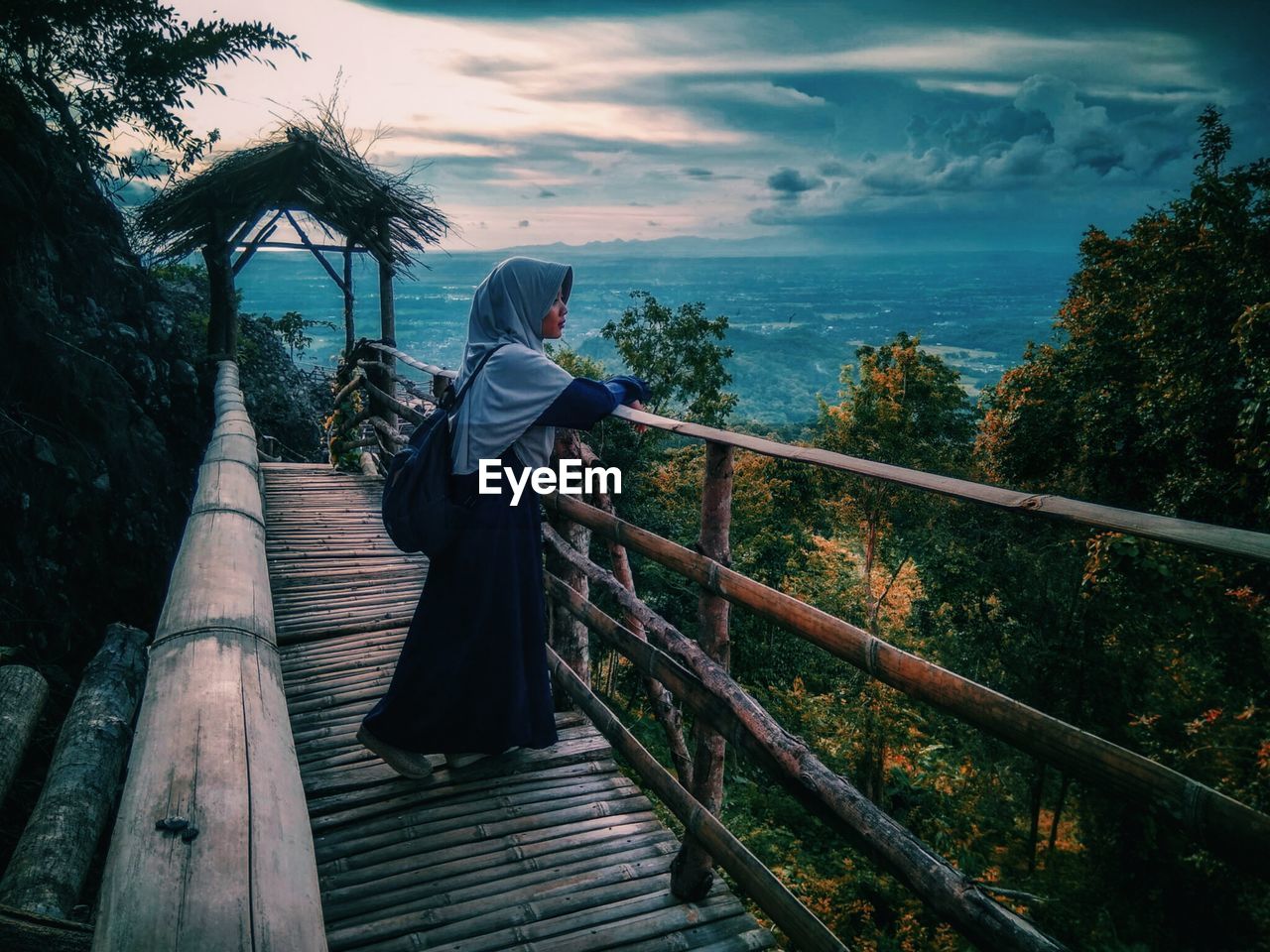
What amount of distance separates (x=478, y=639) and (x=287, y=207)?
31.8ft

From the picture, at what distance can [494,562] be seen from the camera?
2531 millimetres

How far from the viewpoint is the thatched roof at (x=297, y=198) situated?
9195 millimetres

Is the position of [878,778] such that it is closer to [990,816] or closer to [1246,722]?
[990,816]

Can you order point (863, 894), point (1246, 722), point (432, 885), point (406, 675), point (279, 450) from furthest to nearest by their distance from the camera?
point (863, 894) → point (279, 450) → point (1246, 722) → point (406, 675) → point (432, 885)

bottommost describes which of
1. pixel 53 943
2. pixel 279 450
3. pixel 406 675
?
pixel 279 450

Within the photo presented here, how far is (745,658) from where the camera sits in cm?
1958

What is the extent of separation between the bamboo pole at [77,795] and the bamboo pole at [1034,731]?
1622 mm

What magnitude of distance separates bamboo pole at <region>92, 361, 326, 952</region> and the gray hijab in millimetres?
840

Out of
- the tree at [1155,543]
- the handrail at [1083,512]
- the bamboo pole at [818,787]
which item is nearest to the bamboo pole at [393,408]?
the bamboo pole at [818,787]

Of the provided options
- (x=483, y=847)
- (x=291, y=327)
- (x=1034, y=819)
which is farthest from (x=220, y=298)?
(x=1034, y=819)

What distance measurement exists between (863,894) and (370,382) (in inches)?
492

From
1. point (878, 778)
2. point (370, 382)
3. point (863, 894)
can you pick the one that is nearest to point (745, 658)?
point (878, 778)

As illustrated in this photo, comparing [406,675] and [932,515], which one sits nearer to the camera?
[406,675]

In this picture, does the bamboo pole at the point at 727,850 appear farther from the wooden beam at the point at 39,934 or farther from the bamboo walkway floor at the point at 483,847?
the wooden beam at the point at 39,934
